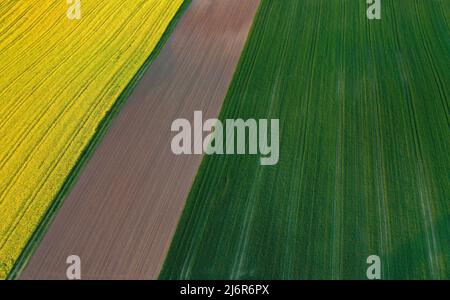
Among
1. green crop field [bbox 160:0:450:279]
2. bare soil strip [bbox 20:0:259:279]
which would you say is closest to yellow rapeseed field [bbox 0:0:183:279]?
bare soil strip [bbox 20:0:259:279]

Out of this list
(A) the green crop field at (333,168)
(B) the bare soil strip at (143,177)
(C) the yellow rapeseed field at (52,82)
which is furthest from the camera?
(C) the yellow rapeseed field at (52,82)

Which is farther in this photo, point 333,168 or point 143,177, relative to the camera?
point 143,177

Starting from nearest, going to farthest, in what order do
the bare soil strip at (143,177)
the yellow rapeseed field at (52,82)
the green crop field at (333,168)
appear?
the green crop field at (333,168) → the bare soil strip at (143,177) → the yellow rapeseed field at (52,82)

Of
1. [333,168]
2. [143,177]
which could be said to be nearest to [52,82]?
[143,177]

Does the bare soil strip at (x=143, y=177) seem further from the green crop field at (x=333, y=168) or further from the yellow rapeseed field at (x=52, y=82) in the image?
the yellow rapeseed field at (x=52, y=82)

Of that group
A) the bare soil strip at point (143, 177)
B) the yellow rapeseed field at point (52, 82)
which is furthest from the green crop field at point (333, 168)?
the yellow rapeseed field at point (52, 82)

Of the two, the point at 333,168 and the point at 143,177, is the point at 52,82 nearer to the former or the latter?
the point at 143,177

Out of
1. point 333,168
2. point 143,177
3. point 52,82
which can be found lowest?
point 143,177
